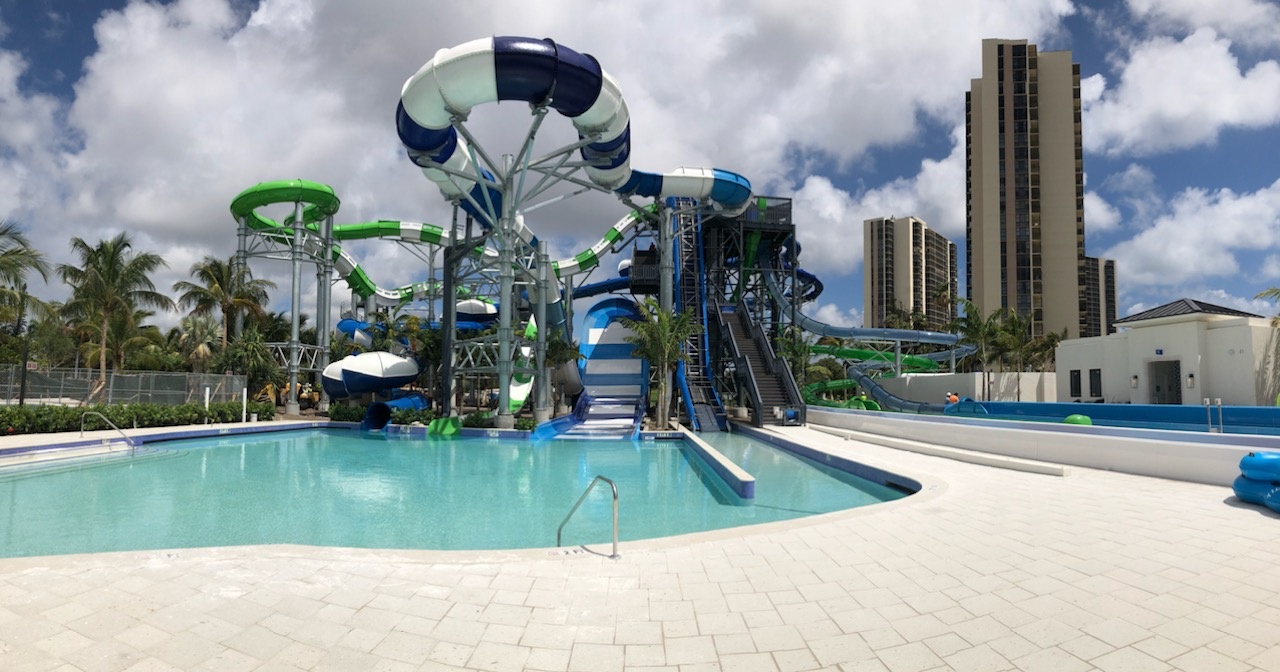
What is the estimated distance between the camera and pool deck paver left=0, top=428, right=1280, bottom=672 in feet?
10.1

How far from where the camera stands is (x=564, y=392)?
31.4 m

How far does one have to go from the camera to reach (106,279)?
23.3 m

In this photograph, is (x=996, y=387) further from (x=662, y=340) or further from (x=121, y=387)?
(x=121, y=387)

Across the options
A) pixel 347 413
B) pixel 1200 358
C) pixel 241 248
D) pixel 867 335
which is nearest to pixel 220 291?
pixel 241 248

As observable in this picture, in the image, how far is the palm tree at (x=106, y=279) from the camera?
2314 centimetres

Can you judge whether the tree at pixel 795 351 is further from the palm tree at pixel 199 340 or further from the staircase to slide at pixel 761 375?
the palm tree at pixel 199 340

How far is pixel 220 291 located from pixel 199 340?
6778mm

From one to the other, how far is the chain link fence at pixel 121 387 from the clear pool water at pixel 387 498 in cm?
807

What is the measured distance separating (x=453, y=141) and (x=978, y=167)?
55.1 m

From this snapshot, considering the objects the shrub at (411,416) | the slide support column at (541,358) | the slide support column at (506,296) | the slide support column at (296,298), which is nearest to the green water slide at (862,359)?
the slide support column at (541,358)

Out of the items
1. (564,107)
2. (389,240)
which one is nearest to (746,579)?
(564,107)

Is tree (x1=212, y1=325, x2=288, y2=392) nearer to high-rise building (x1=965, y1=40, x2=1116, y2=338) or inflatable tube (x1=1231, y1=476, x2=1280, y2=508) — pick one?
inflatable tube (x1=1231, y1=476, x2=1280, y2=508)

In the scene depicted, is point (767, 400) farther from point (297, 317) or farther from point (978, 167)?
point (978, 167)

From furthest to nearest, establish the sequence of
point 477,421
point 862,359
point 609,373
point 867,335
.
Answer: point 862,359, point 867,335, point 609,373, point 477,421
